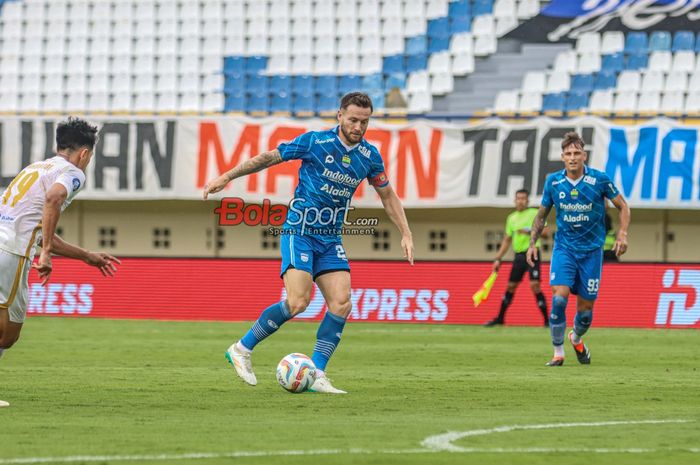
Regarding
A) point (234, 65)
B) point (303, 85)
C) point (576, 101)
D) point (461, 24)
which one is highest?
point (461, 24)

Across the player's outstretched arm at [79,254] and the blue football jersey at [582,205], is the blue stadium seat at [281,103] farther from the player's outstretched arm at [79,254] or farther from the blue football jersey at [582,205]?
the player's outstretched arm at [79,254]

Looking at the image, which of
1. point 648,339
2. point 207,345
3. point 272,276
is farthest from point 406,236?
point 272,276

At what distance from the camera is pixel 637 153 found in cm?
2455

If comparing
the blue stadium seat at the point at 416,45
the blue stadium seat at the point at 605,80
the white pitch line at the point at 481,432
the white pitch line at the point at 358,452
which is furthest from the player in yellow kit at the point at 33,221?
the blue stadium seat at the point at 416,45

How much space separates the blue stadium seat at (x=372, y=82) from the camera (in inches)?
1153

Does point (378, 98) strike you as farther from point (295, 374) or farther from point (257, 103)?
point (295, 374)

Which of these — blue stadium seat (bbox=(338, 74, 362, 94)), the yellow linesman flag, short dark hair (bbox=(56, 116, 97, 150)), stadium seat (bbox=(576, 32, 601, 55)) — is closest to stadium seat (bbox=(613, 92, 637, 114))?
stadium seat (bbox=(576, 32, 601, 55))

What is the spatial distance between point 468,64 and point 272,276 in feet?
27.8

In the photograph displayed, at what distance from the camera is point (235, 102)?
98.3ft

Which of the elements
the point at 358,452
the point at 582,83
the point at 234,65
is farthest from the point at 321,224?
the point at 234,65

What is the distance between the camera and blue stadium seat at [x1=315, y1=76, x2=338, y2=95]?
96.5 ft

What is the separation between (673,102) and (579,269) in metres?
14.3

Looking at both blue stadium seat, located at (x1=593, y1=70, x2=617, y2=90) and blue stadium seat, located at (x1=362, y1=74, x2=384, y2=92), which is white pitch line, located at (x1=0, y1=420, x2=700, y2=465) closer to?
blue stadium seat, located at (x1=593, y1=70, x2=617, y2=90)

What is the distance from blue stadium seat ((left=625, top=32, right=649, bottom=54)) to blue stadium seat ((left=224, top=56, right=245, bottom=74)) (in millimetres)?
8970
